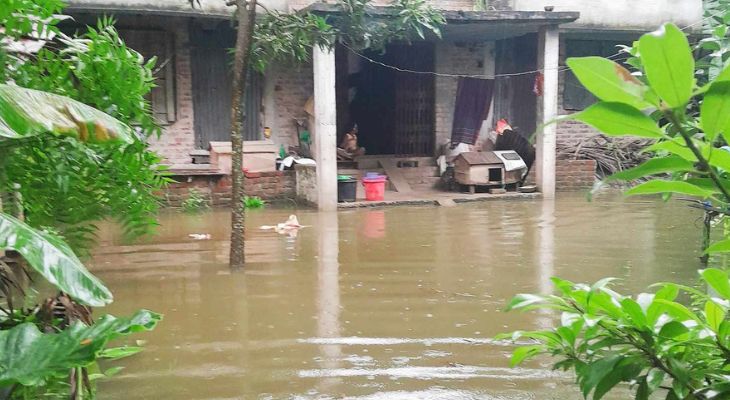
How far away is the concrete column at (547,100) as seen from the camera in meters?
12.0

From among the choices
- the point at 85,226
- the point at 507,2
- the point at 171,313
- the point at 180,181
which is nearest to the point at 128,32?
the point at 180,181

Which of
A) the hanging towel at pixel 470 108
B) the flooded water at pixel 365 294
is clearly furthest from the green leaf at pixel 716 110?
the hanging towel at pixel 470 108

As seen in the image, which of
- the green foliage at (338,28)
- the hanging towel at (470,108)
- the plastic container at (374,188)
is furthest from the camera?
the hanging towel at (470,108)

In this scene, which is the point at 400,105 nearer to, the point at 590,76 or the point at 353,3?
the point at 353,3

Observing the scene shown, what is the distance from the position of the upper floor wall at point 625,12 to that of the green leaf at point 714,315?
40.4ft

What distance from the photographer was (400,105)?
46.1 feet

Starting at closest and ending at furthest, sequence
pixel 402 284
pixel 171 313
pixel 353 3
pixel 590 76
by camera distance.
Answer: pixel 590 76, pixel 171 313, pixel 402 284, pixel 353 3

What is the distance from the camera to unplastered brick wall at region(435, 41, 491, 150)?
13.7 metres

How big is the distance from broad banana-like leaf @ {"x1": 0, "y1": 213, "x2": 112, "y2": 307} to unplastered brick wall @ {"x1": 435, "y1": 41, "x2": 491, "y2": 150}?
12.5 meters

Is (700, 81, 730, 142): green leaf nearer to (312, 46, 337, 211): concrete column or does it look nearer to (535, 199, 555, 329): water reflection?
(535, 199, 555, 329): water reflection

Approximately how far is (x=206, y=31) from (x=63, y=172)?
963 cm

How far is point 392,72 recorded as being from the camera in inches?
561

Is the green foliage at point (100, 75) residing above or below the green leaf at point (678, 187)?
above

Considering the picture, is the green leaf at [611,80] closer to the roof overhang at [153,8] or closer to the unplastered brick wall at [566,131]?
the roof overhang at [153,8]
